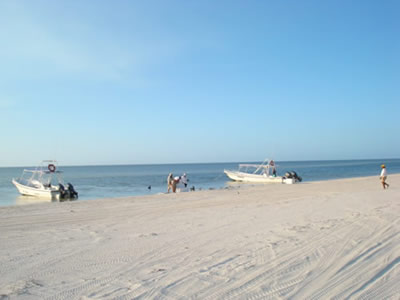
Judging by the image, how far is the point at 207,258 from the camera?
5.50m

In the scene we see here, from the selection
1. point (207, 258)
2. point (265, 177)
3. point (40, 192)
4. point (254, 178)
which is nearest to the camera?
point (207, 258)

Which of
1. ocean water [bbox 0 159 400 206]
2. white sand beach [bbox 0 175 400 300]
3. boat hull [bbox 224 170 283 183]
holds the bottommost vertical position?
ocean water [bbox 0 159 400 206]

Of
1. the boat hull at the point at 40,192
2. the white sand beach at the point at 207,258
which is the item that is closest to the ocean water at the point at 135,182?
the boat hull at the point at 40,192

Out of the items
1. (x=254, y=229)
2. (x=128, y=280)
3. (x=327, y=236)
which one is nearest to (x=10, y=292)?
(x=128, y=280)

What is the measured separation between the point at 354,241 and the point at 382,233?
1.11m

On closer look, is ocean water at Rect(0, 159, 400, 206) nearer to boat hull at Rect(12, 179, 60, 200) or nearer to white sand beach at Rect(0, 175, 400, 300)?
boat hull at Rect(12, 179, 60, 200)

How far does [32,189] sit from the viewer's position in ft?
101

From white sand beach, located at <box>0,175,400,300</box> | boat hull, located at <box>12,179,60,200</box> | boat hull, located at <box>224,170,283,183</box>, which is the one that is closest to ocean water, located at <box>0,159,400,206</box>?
boat hull, located at <box>12,179,60,200</box>

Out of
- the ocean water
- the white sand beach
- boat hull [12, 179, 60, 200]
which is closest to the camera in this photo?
the white sand beach

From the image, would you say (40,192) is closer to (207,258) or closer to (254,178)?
(254,178)

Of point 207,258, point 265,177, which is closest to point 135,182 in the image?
point 265,177

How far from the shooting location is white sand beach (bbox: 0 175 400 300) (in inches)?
164

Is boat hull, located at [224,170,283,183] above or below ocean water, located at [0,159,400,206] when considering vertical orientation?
above

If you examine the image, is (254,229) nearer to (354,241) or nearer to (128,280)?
(354,241)
